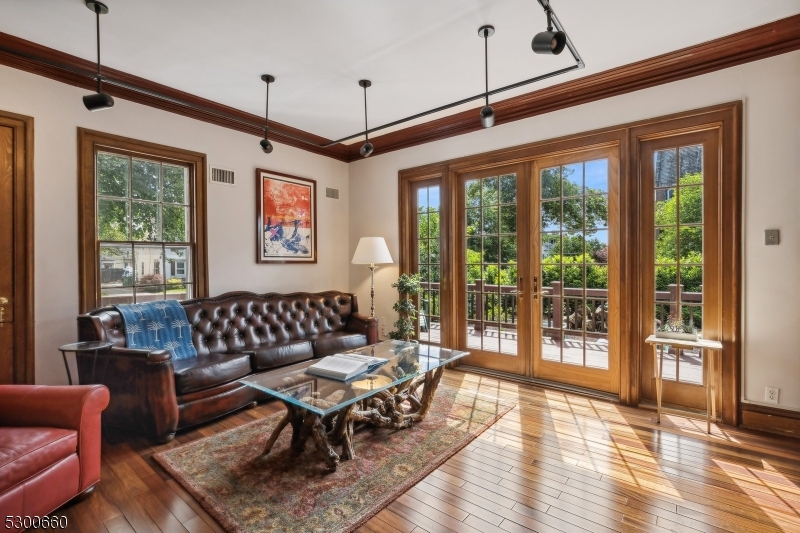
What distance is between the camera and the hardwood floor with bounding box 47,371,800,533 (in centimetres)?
189

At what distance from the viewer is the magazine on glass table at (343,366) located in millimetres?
2541

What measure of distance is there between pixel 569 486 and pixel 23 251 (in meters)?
4.15

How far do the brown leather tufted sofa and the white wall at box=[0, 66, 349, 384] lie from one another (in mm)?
339

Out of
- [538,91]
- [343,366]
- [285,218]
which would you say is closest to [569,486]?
[343,366]

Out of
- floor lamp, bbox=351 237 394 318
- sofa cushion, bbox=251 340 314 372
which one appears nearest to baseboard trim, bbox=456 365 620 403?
floor lamp, bbox=351 237 394 318

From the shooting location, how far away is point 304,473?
231cm

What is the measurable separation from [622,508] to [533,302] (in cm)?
226

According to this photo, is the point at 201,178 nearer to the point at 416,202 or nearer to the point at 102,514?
the point at 416,202

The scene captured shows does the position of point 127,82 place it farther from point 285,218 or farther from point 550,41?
point 550,41

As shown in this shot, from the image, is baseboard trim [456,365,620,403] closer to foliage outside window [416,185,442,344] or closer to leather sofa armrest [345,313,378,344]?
foliage outside window [416,185,442,344]

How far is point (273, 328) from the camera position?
4.21m

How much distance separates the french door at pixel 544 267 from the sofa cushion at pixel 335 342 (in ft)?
4.06

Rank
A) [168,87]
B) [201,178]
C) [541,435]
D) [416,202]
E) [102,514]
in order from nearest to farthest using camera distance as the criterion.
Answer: [102,514], [541,435], [168,87], [201,178], [416,202]

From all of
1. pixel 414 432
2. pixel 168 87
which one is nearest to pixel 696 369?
pixel 414 432
